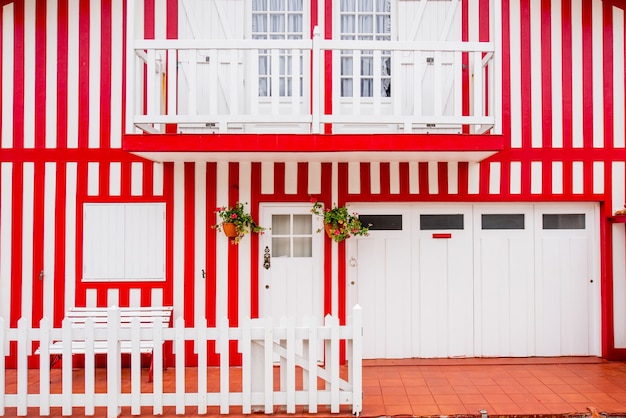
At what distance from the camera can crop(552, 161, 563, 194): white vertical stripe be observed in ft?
20.4

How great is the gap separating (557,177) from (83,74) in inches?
262

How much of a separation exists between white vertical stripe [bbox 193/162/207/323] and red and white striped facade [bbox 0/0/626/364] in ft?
0.04

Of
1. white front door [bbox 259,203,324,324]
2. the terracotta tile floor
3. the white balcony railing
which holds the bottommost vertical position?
the terracotta tile floor

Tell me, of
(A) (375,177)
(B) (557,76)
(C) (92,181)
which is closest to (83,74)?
(C) (92,181)

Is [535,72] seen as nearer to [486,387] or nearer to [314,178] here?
[314,178]

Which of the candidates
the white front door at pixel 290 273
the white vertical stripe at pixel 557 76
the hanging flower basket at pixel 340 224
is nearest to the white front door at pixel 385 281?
the hanging flower basket at pixel 340 224

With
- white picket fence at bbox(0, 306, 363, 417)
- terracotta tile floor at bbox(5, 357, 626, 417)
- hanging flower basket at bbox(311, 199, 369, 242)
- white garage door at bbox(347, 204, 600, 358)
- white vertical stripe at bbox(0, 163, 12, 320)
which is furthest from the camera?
white garage door at bbox(347, 204, 600, 358)

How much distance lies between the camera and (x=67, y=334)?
4.43m

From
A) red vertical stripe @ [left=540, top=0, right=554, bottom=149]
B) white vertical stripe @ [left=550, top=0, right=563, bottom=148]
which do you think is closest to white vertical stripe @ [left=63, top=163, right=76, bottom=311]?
red vertical stripe @ [left=540, top=0, right=554, bottom=149]

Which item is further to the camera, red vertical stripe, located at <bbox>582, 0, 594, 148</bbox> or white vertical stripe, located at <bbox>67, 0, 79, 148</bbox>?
red vertical stripe, located at <bbox>582, 0, 594, 148</bbox>

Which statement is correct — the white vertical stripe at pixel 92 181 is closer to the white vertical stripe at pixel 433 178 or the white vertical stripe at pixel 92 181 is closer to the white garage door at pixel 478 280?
the white garage door at pixel 478 280

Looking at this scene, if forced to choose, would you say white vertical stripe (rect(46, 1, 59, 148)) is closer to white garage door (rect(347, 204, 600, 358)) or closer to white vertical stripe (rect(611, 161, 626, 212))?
white garage door (rect(347, 204, 600, 358))

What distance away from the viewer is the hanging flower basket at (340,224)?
5.84 m

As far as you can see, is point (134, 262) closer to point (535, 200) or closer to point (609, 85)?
point (535, 200)
